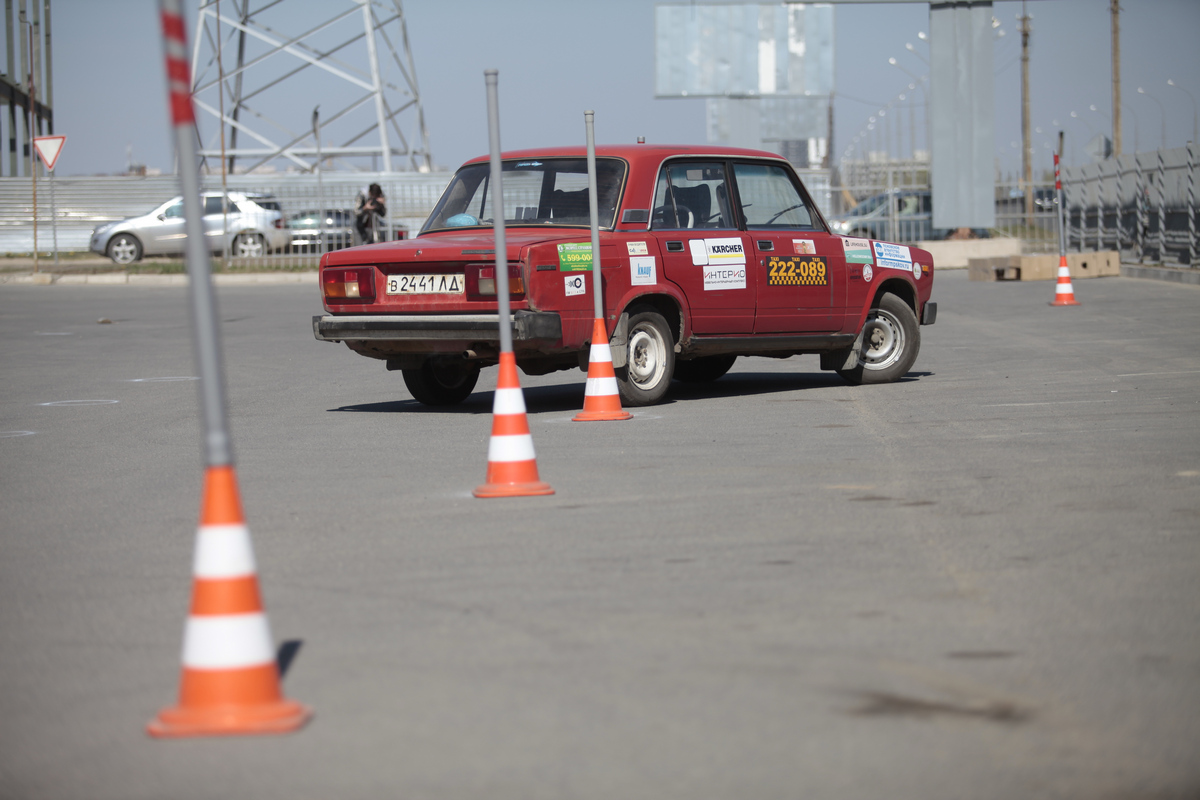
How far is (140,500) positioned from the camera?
6.65m

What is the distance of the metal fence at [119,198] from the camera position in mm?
41062

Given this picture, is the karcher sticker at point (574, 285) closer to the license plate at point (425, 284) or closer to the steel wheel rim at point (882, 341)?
the license plate at point (425, 284)

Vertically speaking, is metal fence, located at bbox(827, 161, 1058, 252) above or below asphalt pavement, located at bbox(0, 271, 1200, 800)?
above

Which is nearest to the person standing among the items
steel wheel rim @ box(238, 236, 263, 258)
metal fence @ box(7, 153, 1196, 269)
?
metal fence @ box(7, 153, 1196, 269)

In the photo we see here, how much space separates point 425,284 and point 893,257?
401 centimetres

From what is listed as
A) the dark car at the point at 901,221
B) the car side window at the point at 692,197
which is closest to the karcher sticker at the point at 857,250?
the car side window at the point at 692,197

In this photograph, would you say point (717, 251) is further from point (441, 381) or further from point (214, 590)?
point (214, 590)

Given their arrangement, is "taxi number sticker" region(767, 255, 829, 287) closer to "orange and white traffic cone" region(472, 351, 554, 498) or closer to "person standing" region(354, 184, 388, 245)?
"orange and white traffic cone" region(472, 351, 554, 498)

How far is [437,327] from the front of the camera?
29.8 feet

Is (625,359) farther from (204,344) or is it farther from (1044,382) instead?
(204,344)

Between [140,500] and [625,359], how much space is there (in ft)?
12.2

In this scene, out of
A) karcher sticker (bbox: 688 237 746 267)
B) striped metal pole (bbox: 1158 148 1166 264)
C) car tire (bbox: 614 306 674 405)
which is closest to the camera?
car tire (bbox: 614 306 674 405)

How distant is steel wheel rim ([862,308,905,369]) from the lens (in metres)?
11.4

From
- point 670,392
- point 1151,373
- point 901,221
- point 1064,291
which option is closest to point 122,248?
point 901,221
